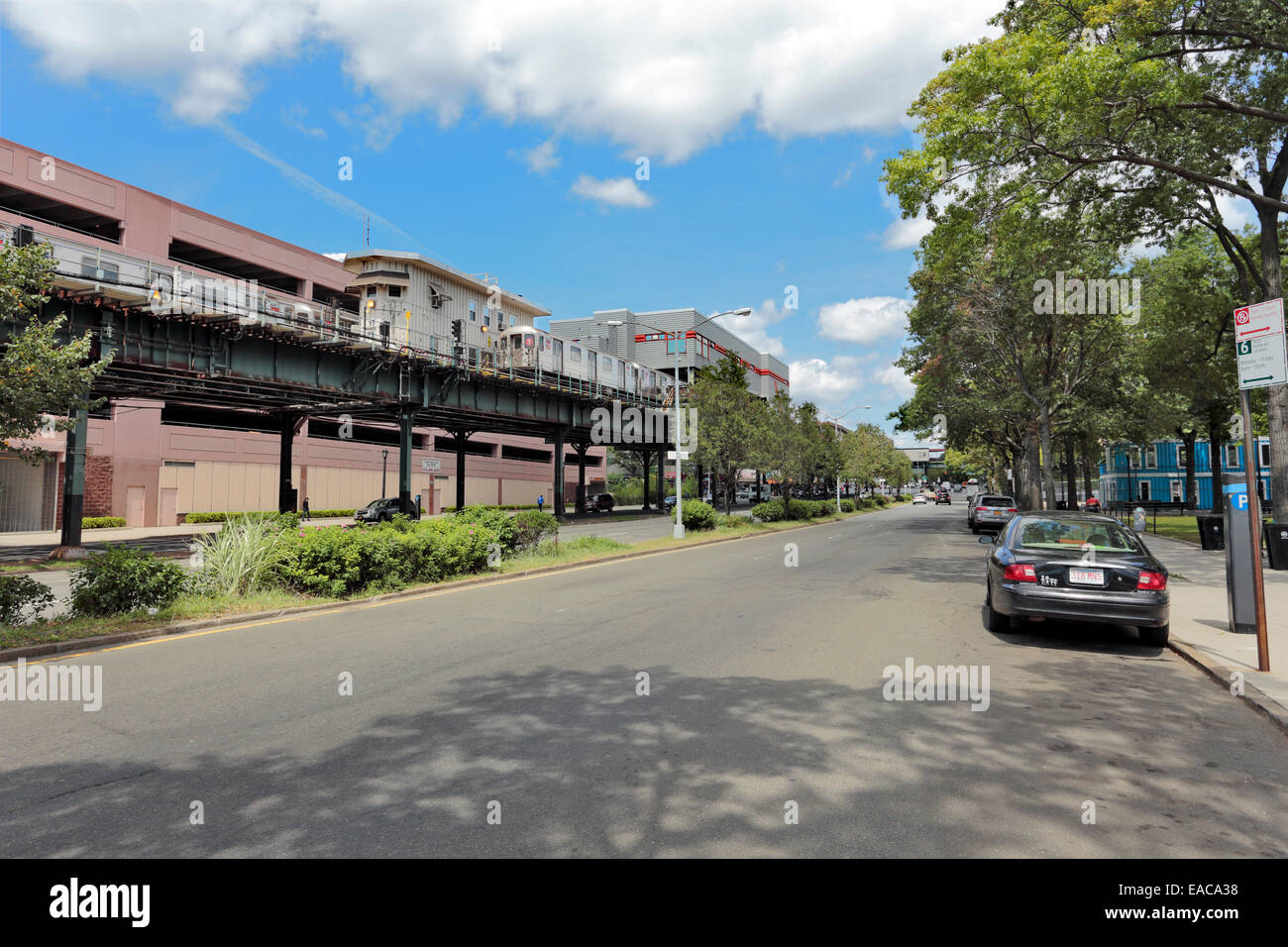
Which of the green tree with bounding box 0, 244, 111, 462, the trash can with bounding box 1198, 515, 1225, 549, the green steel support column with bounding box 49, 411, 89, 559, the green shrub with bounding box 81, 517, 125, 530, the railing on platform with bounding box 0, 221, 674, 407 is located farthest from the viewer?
the green shrub with bounding box 81, 517, 125, 530

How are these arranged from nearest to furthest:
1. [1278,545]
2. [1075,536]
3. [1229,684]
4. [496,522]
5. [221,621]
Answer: [1229,684]
[1075,536]
[221,621]
[1278,545]
[496,522]

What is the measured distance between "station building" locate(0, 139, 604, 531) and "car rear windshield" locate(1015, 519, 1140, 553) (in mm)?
23583

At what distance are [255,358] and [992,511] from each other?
97.6 feet

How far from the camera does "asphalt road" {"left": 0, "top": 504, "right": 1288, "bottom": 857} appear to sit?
3.67 meters

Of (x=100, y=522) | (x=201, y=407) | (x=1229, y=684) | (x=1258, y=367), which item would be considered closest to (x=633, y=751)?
(x=1229, y=684)

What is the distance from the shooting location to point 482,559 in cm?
1538

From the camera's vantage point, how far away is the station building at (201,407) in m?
32.6

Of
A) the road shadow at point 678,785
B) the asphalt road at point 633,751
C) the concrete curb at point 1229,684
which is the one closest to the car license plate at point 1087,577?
the asphalt road at point 633,751

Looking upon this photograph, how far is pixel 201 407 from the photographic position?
41562 millimetres

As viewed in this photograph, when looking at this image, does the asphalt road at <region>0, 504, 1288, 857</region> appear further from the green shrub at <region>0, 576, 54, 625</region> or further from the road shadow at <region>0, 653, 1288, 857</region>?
the green shrub at <region>0, 576, 54, 625</region>

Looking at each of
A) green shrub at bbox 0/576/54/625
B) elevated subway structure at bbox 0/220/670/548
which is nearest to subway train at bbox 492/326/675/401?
elevated subway structure at bbox 0/220/670/548

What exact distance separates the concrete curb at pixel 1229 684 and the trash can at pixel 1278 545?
410 inches

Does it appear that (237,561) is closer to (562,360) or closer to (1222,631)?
(1222,631)
